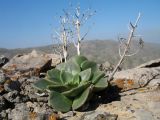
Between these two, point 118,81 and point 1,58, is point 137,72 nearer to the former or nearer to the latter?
point 118,81

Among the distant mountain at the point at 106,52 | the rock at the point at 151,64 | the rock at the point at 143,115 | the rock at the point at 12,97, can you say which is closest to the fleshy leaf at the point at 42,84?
the rock at the point at 12,97

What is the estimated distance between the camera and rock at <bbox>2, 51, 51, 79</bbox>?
9.82m

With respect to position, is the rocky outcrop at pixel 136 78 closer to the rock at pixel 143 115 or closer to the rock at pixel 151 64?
the rock at pixel 151 64

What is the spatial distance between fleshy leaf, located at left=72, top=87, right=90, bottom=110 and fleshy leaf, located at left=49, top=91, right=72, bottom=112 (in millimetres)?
145

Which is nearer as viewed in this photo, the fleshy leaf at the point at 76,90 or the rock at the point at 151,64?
the fleshy leaf at the point at 76,90

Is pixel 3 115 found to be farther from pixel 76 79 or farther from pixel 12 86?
pixel 76 79

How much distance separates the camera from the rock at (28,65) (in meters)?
9.82

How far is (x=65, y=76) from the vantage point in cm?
805

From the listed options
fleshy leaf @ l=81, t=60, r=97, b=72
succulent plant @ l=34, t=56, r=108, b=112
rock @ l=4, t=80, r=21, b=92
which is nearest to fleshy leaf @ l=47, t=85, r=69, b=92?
succulent plant @ l=34, t=56, r=108, b=112

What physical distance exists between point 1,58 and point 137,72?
5260 mm

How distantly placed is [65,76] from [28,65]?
2.64 m

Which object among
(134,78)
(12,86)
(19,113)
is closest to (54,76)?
(12,86)

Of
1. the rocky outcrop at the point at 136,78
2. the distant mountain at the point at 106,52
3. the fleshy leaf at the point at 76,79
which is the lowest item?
the distant mountain at the point at 106,52

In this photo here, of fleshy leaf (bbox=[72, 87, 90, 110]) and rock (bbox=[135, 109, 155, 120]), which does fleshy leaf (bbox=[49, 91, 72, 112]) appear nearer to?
fleshy leaf (bbox=[72, 87, 90, 110])
